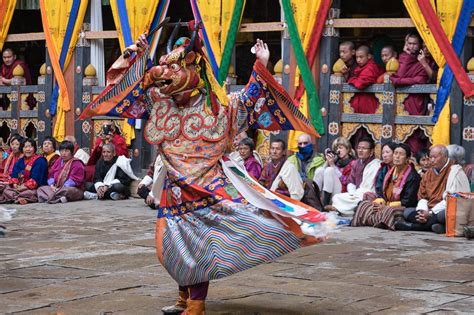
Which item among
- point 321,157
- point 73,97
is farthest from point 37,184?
point 321,157

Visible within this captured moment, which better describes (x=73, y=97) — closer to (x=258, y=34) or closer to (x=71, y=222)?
(x=258, y=34)

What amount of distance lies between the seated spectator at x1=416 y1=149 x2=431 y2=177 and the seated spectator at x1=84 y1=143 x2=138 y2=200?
14.0ft

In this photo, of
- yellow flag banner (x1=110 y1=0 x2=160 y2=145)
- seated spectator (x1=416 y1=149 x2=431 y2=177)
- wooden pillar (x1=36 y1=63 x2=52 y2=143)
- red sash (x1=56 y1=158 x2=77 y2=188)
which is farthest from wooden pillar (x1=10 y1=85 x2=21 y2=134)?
seated spectator (x1=416 y1=149 x2=431 y2=177)

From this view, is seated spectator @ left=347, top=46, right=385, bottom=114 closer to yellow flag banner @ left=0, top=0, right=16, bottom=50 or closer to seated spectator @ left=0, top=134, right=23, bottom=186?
seated spectator @ left=0, top=134, right=23, bottom=186

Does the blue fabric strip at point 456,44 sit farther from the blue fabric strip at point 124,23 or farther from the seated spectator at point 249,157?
the blue fabric strip at point 124,23

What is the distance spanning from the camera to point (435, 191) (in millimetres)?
10961

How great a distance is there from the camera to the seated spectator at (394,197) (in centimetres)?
1112

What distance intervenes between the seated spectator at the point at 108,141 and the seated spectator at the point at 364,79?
3445 mm

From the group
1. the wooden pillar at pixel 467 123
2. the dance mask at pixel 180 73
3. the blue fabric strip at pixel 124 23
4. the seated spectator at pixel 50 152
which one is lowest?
the seated spectator at pixel 50 152

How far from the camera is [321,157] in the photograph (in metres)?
12.7

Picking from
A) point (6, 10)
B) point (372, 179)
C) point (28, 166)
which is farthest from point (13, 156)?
point (372, 179)

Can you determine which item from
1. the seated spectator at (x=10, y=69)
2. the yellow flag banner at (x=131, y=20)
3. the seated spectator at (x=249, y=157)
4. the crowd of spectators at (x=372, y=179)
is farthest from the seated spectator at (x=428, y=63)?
the seated spectator at (x=10, y=69)

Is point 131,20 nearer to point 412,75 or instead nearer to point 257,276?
point 412,75

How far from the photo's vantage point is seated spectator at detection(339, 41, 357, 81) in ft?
43.7
